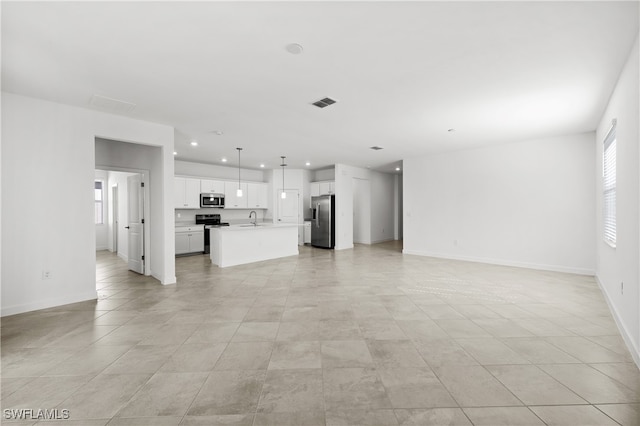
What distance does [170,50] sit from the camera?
2438mm

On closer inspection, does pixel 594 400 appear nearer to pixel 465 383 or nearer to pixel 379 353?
pixel 465 383

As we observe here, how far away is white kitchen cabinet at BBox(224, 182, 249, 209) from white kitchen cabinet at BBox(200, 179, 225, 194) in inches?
6.4

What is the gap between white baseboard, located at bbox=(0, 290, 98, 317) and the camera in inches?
130

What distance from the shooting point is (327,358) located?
230 centimetres

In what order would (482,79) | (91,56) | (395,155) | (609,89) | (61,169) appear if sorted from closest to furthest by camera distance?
(91,56) → (482,79) → (609,89) → (61,169) → (395,155)

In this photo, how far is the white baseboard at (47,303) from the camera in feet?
10.9

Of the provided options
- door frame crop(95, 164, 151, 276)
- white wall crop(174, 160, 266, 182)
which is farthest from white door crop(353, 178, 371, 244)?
door frame crop(95, 164, 151, 276)

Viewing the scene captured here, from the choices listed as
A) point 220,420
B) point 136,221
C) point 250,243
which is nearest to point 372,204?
point 250,243

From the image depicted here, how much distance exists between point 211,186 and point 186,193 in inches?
29.3

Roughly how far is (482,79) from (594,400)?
300cm

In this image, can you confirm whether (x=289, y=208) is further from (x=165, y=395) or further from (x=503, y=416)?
(x=503, y=416)

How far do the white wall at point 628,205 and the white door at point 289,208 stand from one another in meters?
7.68

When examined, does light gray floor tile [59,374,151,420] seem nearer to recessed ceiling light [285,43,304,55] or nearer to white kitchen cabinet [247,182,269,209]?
recessed ceiling light [285,43,304,55]

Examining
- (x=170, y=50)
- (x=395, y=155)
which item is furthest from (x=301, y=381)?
(x=395, y=155)
